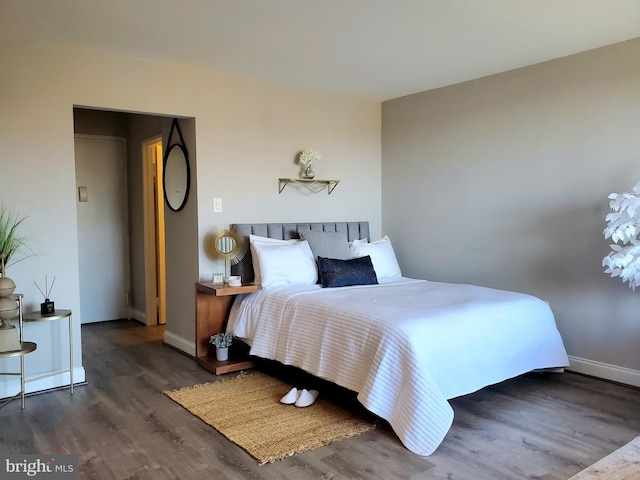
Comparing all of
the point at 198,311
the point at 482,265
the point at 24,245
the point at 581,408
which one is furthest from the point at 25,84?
the point at 581,408

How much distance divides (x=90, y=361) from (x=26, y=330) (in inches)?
32.2

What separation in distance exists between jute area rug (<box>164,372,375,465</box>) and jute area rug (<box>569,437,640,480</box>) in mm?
1110

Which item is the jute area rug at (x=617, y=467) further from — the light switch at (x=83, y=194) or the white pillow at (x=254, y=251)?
the light switch at (x=83, y=194)

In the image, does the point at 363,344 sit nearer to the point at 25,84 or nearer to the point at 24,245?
the point at 24,245

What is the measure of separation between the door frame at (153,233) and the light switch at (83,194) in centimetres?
66

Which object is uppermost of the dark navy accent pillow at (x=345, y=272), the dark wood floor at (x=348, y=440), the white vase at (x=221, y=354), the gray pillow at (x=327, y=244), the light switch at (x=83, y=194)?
the light switch at (x=83, y=194)

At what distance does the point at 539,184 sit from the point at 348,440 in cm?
253

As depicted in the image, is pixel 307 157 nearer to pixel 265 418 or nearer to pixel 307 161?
pixel 307 161

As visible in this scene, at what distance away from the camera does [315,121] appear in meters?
4.90

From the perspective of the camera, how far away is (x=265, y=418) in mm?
3029

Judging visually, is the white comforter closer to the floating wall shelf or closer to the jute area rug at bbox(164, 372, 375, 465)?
the jute area rug at bbox(164, 372, 375, 465)

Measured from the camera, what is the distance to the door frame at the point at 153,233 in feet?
17.6

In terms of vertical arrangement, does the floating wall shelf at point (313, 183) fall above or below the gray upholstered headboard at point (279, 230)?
above

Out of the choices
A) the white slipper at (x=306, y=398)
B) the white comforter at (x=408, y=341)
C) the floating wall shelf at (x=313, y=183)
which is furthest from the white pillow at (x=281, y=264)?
the white slipper at (x=306, y=398)
